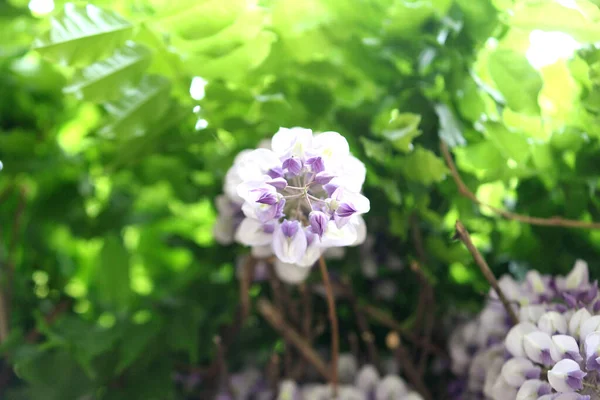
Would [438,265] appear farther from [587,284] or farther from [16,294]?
[16,294]

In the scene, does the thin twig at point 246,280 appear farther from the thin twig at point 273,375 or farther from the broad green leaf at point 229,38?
the broad green leaf at point 229,38

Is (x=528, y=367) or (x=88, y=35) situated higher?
(x=88, y=35)

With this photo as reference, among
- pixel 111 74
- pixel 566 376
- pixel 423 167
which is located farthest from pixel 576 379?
pixel 111 74

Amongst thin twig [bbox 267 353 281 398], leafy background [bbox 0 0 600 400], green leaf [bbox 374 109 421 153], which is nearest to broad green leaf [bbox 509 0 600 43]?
leafy background [bbox 0 0 600 400]

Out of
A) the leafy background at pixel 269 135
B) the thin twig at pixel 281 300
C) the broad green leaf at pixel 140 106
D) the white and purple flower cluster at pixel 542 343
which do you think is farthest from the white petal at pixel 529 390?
the broad green leaf at pixel 140 106

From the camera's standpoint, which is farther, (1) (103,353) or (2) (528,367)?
(1) (103,353)

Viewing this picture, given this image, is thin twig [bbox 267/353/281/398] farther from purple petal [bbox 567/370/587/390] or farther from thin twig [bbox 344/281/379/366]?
purple petal [bbox 567/370/587/390]

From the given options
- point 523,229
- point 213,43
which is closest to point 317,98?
point 213,43
